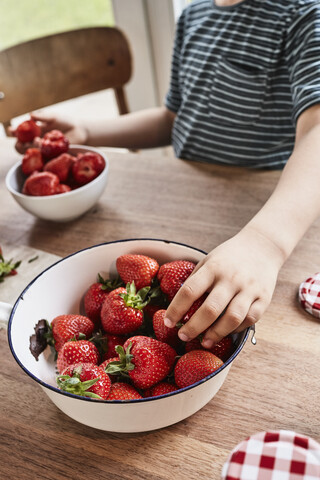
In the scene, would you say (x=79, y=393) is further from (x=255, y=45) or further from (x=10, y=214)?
(x=255, y=45)

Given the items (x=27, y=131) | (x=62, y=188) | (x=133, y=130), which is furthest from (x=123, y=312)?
(x=133, y=130)

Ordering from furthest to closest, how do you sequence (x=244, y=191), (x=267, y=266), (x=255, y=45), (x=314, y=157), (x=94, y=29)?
(x=94, y=29), (x=255, y=45), (x=244, y=191), (x=314, y=157), (x=267, y=266)

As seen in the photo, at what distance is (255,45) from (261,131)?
185mm

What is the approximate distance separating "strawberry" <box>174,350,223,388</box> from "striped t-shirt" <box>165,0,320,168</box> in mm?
565

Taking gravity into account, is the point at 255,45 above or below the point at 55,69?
above

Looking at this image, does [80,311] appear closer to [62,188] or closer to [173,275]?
[173,275]

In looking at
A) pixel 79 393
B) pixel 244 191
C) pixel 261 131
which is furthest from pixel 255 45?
pixel 79 393

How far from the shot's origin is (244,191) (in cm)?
87

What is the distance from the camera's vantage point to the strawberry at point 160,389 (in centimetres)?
46

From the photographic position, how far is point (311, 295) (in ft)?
1.94

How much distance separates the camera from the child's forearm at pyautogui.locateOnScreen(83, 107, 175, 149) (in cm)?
126

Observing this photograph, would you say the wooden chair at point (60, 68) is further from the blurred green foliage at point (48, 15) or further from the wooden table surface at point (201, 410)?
the wooden table surface at point (201, 410)

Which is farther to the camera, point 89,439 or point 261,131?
point 261,131

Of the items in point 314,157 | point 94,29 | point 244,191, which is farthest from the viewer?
point 94,29
